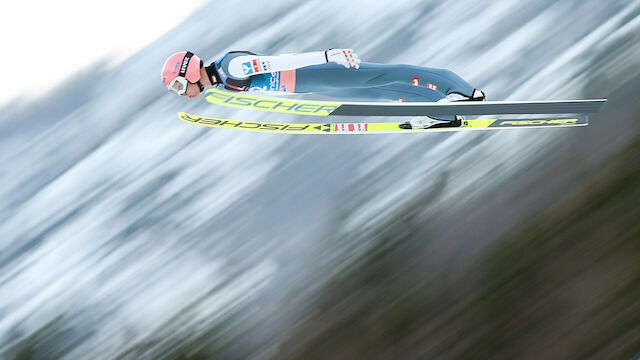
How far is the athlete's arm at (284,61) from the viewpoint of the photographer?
4156mm

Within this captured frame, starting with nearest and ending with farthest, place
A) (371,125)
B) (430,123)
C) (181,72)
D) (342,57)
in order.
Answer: (342,57)
(181,72)
(430,123)
(371,125)

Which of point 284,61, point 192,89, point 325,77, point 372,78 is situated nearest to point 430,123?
point 372,78

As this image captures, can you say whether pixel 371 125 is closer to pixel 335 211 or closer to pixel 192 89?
pixel 335 211

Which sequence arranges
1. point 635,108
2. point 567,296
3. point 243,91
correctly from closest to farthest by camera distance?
point 243,91
point 567,296
point 635,108

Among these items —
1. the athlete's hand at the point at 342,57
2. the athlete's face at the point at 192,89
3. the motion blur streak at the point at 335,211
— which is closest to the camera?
the athlete's hand at the point at 342,57

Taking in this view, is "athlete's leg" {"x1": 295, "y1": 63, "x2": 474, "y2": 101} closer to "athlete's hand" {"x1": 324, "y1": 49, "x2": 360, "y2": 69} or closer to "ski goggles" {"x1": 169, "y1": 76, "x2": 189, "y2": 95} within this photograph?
"athlete's hand" {"x1": 324, "y1": 49, "x2": 360, "y2": 69}

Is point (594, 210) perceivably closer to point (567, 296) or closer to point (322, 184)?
point (567, 296)

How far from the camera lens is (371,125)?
4.99 meters

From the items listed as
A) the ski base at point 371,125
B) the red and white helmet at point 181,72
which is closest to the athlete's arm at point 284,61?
the red and white helmet at point 181,72

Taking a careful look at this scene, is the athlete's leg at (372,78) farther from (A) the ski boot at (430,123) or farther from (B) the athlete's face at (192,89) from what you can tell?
(B) the athlete's face at (192,89)

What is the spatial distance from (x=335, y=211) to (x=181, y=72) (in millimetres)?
1937

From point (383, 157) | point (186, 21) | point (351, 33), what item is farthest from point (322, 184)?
point (186, 21)

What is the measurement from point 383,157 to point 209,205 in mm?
1577

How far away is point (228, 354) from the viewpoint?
5.36 m
